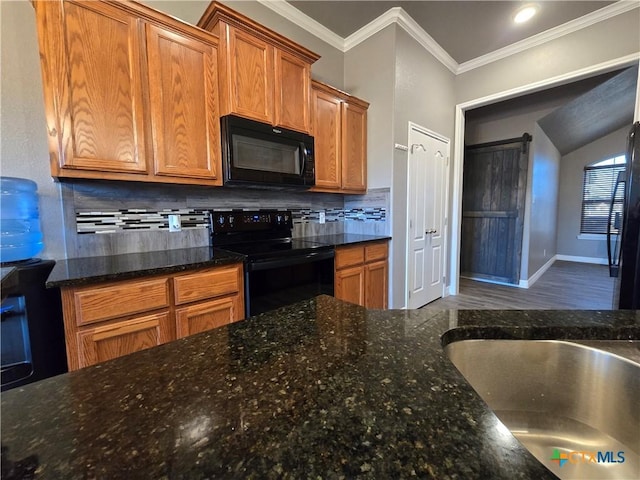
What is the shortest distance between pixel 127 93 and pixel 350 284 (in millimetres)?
2073

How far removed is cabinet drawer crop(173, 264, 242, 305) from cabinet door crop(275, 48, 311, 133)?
4.00ft

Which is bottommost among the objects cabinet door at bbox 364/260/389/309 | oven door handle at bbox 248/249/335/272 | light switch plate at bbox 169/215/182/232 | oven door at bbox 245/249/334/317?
cabinet door at bbox 364/260/389/309

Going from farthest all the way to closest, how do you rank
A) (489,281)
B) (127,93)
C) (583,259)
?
1. (583,259)
2. (489,281)
3. (127,93)

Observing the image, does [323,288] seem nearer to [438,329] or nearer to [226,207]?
[226,207]

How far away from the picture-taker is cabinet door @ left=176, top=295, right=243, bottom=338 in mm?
1583

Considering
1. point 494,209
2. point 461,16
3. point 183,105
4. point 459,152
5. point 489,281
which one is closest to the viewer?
point 183,105

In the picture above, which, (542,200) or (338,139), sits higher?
(338,139)

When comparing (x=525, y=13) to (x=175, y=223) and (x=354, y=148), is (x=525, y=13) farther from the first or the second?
(x=175, y=223)

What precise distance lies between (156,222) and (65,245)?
504 mm

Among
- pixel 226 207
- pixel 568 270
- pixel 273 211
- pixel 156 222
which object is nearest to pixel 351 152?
pixel 273 211

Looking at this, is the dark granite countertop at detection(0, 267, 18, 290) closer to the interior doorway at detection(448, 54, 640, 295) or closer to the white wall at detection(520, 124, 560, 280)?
the interior doorway at detection(448, 54, 640, 295)

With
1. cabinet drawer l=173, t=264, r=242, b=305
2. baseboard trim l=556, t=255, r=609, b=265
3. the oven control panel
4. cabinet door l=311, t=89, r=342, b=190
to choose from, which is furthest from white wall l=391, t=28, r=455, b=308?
baseboard trim l=556, t=255, r=609, b=265

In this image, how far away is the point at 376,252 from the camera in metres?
2.80

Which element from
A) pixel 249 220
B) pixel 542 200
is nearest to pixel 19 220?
pixel 249 220
